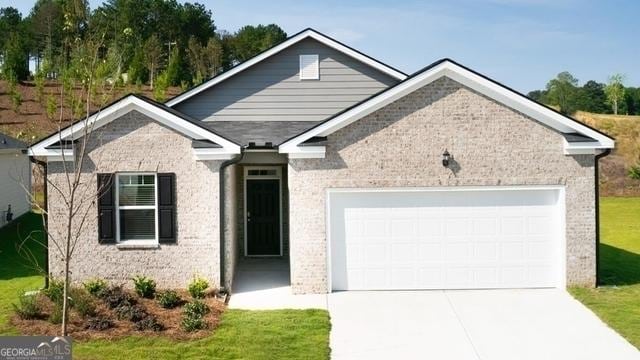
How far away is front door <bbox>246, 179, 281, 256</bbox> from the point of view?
1778cm

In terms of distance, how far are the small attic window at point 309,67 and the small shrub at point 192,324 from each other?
356 inches

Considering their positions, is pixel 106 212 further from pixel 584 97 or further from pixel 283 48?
pixel 584 97

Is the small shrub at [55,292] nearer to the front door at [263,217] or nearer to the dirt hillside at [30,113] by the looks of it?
the front door at [263,217]

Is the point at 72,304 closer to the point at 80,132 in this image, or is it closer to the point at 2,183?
the point at 80,132

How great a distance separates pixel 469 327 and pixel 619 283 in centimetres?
511

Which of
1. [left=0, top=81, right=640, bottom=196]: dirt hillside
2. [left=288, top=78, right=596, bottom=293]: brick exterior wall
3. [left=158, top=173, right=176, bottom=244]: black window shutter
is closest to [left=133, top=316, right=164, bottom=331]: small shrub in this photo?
[left=158, top=173, right=176, bottom=244]: black window shutter

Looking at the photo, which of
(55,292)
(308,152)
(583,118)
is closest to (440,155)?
(308,152)

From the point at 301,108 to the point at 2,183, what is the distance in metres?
11.4

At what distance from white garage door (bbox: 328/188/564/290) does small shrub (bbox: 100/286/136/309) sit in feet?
13.8

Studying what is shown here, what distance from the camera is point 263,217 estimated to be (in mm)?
17922

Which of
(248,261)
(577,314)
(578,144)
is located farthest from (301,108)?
(577,314)

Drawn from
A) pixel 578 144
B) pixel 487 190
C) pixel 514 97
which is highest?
pixel 514 97

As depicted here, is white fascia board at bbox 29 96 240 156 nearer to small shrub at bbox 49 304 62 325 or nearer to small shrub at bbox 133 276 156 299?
small shrub at bbox 133 276 156 299

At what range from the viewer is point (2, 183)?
22594mm
